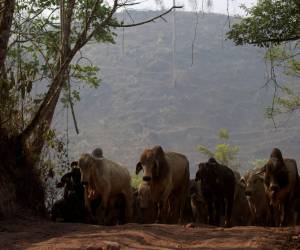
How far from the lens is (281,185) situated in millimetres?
11477

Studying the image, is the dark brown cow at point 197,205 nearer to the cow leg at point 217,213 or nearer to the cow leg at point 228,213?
the cow leg at point 217,213

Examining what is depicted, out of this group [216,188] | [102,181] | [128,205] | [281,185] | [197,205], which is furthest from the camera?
[197,205]

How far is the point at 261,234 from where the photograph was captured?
24.4ft

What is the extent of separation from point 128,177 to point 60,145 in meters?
1.83

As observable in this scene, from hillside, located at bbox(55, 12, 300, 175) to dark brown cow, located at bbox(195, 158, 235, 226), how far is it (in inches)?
2196

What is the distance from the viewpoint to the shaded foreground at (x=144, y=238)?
6609 mm

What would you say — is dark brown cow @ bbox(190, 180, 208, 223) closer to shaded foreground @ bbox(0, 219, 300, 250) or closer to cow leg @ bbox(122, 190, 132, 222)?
cow leg @ bbox(122, 190, 132, 222)

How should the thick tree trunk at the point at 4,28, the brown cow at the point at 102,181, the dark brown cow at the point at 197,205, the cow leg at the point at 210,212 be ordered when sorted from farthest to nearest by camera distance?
1. the dark brown cow at the point at 197,205
2. the cow leg at the point at 210,212
3. the brown cow at the point at 102,181
4. the thick tree trunk at the point at 4,28

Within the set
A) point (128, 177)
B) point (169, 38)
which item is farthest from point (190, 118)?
point (128, 177)

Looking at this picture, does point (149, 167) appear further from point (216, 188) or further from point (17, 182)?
point (17, 182)

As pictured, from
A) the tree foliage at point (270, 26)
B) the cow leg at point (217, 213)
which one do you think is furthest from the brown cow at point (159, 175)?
the tree foliage at point (270, 26)

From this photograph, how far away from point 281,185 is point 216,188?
156 centimetres

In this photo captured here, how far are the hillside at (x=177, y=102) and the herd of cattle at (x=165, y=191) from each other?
55003mm

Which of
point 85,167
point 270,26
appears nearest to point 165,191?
point 85,167
